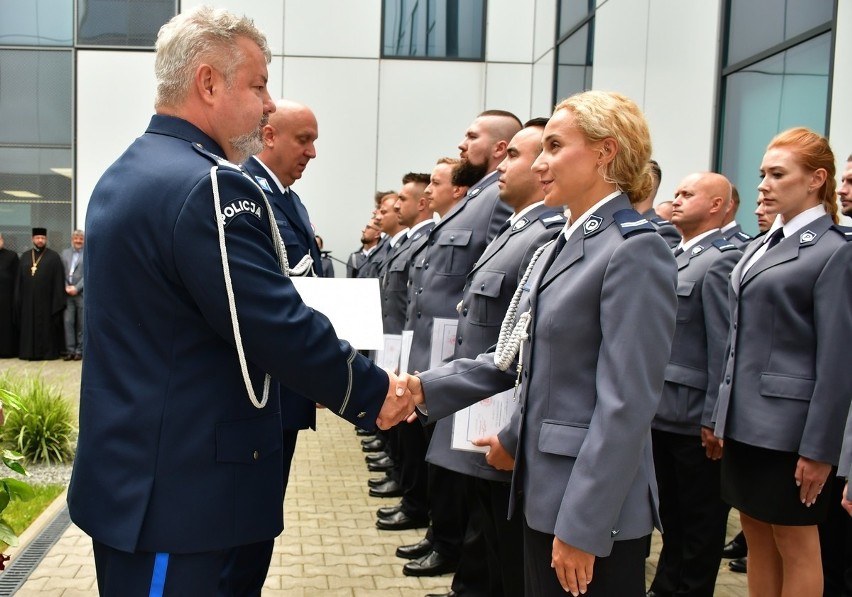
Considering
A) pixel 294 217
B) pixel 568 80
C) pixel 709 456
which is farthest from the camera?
pixel 568 80

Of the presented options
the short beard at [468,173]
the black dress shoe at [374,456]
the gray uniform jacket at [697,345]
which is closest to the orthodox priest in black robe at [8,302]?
the black dress shoe at [374,456]

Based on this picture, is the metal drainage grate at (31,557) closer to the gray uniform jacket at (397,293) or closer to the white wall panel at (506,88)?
the gray uniform jacket at (397,293)

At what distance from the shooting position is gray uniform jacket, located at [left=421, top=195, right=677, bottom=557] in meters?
2.04

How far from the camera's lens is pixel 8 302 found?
1391cm

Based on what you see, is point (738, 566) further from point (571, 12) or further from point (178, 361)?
point (571, 12)

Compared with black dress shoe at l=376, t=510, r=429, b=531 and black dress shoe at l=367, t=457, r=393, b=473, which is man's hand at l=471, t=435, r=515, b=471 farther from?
black dress shoe at l=367, t=457, r=393, b=473

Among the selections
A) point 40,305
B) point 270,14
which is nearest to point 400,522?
point 40,305

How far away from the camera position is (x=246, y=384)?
203cm

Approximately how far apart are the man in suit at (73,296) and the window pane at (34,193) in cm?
71

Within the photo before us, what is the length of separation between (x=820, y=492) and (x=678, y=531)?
1.23 metres

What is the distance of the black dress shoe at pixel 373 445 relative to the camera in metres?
7.79

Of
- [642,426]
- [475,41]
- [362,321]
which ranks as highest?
[475,41]

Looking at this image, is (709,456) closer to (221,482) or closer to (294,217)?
(294,217)

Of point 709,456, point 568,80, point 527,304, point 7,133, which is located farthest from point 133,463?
point 7,133
